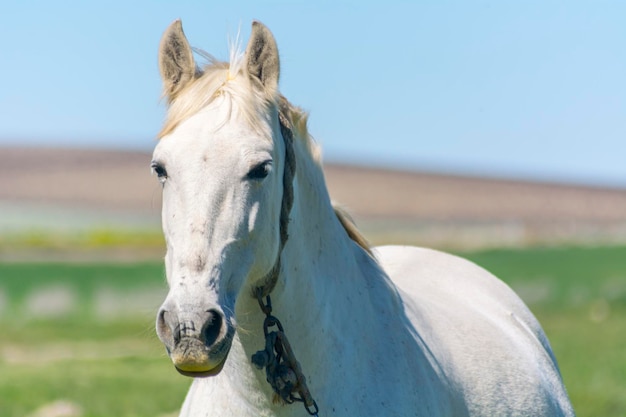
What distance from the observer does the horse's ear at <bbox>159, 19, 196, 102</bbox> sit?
3.93 metres

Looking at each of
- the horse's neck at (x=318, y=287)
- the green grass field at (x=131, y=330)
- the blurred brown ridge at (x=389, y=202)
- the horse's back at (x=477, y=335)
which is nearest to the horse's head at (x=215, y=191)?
the horse's neck at (x=318, y=287)

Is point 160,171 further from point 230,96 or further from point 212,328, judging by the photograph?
point 212,328

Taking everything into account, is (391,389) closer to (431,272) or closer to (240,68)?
(240,68)

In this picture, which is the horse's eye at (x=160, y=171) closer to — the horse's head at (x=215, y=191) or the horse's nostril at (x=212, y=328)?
the horse's head at (x=215, y=191)

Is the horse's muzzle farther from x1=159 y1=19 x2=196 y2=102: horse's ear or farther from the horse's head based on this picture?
x1=159 y1=19 x2=196 y2=102: horse's ear

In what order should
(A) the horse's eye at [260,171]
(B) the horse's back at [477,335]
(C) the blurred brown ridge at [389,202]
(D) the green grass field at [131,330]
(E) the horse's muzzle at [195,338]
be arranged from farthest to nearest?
(C) the blurred brown ridge at [389,202], (D) the green grass field at [131,330], (B) the horse's back at [477,335], (A) the horse's eye at [260,171], (E) the horse's muzzle at [195,338]

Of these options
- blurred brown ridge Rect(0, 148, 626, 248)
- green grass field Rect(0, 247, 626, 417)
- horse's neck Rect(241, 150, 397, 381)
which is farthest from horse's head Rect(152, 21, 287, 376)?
blurred brown ridge Rect(0, 148, 626, 248)

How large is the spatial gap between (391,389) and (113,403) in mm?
7806

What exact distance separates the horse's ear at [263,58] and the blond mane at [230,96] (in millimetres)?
43

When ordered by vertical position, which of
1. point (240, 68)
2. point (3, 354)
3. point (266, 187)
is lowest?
point (3, 354)

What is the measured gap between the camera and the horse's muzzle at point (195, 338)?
10.6 feet

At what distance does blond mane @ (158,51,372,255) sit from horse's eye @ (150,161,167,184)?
0.44 ft

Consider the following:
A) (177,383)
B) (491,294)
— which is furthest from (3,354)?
(491,294)

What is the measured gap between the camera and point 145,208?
46781mm
